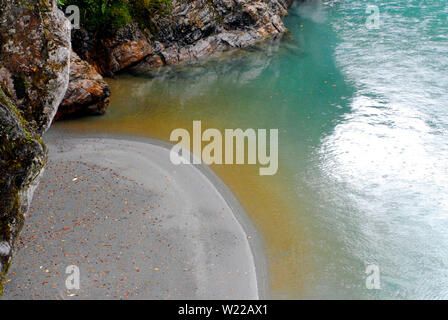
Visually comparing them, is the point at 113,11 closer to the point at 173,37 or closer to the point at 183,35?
the point at 173,37

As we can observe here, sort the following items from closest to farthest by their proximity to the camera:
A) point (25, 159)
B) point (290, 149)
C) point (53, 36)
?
point (25, 159), point (53, 36), point (290, 149)

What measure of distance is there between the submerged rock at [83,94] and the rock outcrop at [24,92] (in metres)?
4.76

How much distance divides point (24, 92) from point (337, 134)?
9.67 metres

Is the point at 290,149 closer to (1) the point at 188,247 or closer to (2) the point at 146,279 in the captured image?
(1) the point at 188,247

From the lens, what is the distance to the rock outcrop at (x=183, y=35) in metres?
18.4

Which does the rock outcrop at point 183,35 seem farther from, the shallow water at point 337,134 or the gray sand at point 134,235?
the gray sand at point 134,235

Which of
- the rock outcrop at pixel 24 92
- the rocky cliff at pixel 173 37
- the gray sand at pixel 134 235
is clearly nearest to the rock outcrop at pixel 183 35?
the rocky cliff at pixel 173 37

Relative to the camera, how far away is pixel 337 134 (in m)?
14.3

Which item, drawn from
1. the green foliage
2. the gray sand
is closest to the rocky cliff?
the green foliage

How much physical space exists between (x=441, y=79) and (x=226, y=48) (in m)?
9.93

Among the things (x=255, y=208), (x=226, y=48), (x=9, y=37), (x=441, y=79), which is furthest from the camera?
(x=226, y=48)

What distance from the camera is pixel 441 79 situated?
1750 cm

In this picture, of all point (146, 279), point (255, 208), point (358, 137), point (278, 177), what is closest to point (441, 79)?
point (358, 137)

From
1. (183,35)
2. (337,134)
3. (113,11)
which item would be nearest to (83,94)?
(113,11)
